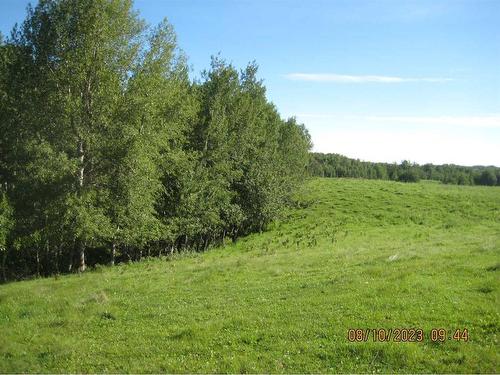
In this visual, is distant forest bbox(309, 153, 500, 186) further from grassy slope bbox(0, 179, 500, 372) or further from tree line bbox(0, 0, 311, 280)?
grassy slope bbox(0, 179, 500, 372)

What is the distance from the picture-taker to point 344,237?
122ft

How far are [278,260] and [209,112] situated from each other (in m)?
18.7

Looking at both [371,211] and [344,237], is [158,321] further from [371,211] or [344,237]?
[371,211]

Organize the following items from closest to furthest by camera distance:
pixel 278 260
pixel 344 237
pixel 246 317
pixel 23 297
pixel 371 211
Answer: pixel 246 317, pixel 23 297, pixel 278 260, pixel 344 237, pixel 371 211

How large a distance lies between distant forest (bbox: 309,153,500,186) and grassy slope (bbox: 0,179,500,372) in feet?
411

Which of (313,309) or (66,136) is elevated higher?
(66,136)

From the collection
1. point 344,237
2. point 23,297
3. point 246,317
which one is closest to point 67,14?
point 23,297

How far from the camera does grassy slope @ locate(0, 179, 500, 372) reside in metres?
11.2
